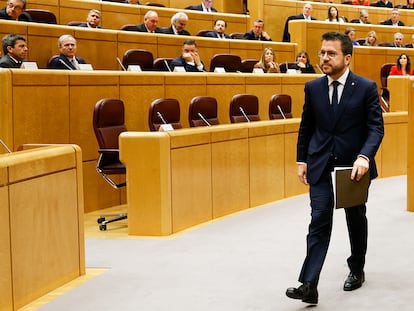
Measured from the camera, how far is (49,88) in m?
4.99

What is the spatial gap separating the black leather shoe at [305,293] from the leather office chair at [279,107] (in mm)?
3531

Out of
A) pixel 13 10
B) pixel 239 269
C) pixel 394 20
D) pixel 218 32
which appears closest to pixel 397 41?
pixel 394 20

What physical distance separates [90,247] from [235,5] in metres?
7.99

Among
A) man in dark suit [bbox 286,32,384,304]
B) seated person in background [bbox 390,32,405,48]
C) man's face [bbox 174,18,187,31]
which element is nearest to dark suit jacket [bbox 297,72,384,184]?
man in dark suit [bbox 286,32,384,304]

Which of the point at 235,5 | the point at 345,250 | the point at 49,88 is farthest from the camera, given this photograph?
the point at 235,5

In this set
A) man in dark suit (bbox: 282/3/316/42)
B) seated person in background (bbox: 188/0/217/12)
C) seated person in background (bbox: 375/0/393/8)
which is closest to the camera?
seated person in background (bbox: 188/0/217/12)

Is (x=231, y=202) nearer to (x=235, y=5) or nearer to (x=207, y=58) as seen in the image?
(x=207, y=58)

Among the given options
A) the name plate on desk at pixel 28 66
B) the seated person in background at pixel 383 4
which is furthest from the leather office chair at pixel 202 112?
the seated person in background at pixel 383 4

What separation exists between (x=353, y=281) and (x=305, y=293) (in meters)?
0.39

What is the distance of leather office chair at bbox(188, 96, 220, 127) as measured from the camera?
555 centimetres

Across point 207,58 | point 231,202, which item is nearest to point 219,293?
point 231,202

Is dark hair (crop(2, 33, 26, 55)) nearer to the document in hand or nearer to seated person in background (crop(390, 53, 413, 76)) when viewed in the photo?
the document in hand

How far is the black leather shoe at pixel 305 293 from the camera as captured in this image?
2.92 meters

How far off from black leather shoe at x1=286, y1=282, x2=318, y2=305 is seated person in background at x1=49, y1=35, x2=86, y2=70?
3036 mm
